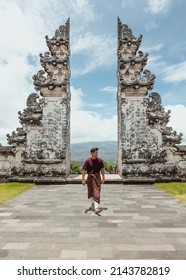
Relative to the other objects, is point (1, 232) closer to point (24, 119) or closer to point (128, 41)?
point (24, 119)

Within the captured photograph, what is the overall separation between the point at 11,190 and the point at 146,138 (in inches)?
308

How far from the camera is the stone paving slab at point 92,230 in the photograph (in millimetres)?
4020

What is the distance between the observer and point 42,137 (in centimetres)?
1407

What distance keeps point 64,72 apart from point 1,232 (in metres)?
11.5

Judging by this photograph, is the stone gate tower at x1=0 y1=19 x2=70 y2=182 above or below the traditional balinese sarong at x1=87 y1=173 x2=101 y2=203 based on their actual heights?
above

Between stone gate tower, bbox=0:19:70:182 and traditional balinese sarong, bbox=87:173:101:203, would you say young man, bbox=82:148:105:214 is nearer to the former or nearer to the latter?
traditional balinese sarong, bbox=87:173:101:203

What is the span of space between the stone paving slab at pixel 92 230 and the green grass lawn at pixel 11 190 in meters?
1.20

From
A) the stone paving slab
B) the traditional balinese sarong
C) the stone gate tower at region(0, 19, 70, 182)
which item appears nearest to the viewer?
the stone paving slab

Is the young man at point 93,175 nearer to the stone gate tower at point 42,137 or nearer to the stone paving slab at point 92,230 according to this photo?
the stone paving slab at point 92,230

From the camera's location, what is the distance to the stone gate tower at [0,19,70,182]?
13812 millimetres

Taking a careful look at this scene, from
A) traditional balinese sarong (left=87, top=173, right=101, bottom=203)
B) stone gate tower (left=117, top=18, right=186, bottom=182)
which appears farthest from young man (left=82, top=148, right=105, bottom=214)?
stone gate tower (left=117, top=18, right=186, bottom=182)

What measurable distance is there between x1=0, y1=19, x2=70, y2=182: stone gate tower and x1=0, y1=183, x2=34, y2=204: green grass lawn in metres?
0.93
